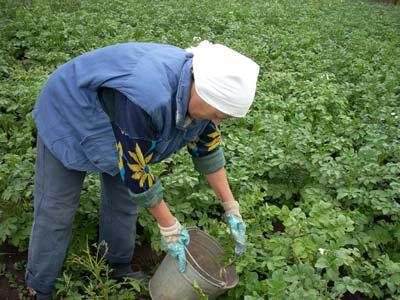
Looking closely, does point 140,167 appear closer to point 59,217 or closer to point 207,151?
point 207,151

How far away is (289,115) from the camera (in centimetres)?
442

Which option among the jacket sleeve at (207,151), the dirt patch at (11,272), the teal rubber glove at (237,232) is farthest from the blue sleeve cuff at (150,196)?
the dirt patch at (11,272)

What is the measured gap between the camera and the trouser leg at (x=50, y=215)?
215 centimetres

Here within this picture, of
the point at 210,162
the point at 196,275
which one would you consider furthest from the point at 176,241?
the point at 210,162

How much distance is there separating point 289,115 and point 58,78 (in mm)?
2784

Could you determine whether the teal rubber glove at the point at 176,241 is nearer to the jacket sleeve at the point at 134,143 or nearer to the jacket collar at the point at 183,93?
the jacket sleeve at the point at 134,143

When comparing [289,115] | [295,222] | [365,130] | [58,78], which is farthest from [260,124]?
[58,78]

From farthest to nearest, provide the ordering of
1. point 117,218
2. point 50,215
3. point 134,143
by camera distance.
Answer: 1. point 117,218
2. point 50,215
3. point 134,143

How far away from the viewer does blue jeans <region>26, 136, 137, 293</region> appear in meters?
2.16

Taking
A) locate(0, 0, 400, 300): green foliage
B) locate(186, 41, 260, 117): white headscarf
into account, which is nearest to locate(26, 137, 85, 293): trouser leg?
locate(0, 0, 400, 300): green foliage

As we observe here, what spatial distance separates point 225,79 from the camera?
1.65 metres

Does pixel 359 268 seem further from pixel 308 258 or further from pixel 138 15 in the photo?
pixel 138 15

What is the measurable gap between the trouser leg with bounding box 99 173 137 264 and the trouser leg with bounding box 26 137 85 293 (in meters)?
0.20

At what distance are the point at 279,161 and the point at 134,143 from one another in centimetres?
174
